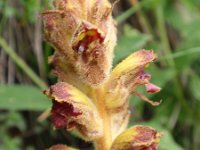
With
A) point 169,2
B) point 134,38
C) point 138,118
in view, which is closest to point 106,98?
point 134,38

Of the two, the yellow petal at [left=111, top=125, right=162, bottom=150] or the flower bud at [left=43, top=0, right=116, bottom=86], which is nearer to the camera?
the flower bud at [left=43, top=0, right=116, bottom=86]

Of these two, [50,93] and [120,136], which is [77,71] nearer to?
[50,93]

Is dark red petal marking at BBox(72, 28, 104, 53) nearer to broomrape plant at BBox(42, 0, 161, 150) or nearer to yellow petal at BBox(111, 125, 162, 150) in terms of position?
broomrape plant at BBox(42, 0, 161, 150)

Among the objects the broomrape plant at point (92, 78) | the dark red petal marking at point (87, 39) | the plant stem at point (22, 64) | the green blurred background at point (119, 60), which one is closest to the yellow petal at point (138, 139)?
the broomrape plant at point (92, 78)

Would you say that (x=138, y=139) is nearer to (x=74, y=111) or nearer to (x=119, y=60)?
(x=74, y=111)

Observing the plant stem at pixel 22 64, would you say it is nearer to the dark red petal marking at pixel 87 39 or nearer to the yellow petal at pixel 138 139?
the yellow petal at pixel 138 139

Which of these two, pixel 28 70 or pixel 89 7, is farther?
pixel 28 70

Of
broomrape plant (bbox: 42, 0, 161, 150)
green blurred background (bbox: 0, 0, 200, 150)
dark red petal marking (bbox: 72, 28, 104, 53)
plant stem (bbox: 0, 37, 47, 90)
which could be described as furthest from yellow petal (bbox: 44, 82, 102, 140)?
plant stem (bbox: 0, 37, 47, 90)

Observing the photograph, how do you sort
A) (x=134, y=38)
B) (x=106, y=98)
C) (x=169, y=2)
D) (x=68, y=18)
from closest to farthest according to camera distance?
(x=68, y=18) < (x=106, y=98) < (x=134, y=38) < (x=169, y=2)
